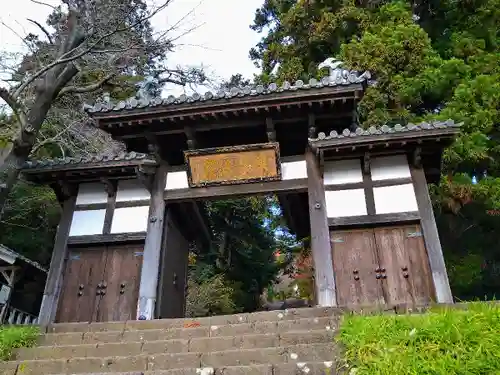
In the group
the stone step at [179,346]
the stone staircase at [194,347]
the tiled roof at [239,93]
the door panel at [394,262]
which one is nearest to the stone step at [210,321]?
the stone staircase at [194,347]

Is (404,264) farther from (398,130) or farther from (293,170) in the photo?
(293,170)

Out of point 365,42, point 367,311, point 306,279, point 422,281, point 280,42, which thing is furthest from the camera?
point 280,42

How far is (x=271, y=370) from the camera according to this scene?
522 cm

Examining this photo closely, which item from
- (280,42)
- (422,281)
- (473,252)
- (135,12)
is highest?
(280,42)

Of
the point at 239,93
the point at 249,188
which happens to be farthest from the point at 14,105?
the point at 249,188

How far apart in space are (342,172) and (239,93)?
273 centimetres

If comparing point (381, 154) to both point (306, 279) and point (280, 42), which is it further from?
point (280, 42)

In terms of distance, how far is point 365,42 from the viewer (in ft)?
51.8

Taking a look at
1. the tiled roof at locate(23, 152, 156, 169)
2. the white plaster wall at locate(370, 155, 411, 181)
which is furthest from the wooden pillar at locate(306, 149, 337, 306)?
the tiled roof at locate(23, 152, 156, 169)

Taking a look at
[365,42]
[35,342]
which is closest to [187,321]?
[35,342]

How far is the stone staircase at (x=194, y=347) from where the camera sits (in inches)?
216

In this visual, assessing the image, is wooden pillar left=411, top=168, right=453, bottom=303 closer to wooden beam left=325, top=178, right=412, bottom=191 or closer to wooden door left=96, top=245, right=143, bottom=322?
wooden beam left=325, top=178, right=412, bottom=191

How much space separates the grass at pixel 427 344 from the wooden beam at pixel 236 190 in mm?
4383

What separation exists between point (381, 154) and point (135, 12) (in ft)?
29.7
